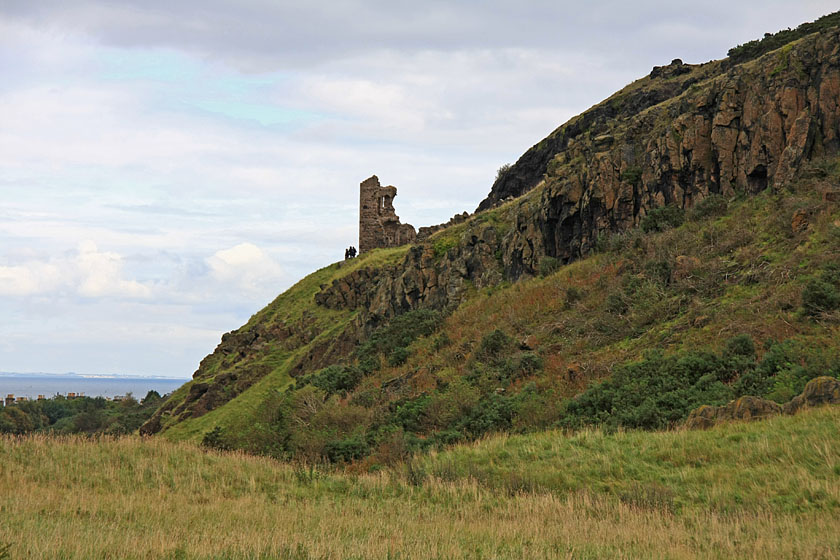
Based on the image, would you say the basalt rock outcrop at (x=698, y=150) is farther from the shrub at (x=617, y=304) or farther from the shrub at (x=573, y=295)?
the shrub at (x=617, y=304)

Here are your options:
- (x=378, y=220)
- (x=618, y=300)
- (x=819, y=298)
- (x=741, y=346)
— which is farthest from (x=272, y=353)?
(x=819, y=298)

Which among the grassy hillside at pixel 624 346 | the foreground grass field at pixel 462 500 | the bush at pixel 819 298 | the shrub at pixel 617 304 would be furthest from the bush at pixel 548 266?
the foreground grass field at pixel 462 500

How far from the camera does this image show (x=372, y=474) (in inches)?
607

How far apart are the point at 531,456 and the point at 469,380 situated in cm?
773

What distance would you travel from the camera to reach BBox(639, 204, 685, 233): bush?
27.8m

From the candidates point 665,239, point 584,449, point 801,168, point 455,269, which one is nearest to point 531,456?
point 584,449

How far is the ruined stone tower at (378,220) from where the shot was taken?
61.8m

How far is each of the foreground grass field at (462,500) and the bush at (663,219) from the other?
47.9 ft

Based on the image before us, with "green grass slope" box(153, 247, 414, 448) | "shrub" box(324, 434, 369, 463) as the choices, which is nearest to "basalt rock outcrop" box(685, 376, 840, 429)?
"shrub" box(324, 434, 369, 463)

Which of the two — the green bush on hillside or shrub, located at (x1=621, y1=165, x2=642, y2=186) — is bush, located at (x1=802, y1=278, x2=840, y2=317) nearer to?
shrub, located at (x1=621, y1=165, x2=642, y2=186)

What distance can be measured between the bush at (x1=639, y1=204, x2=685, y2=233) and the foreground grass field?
575 inches

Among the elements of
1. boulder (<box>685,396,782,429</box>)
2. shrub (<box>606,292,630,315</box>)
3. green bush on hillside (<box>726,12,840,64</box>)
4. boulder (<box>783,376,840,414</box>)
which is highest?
green bush on hillside (<box>726,12,840,64</box>)

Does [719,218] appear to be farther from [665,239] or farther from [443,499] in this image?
[443,499]

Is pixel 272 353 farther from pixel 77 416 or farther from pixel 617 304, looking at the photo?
pixel 617 304
